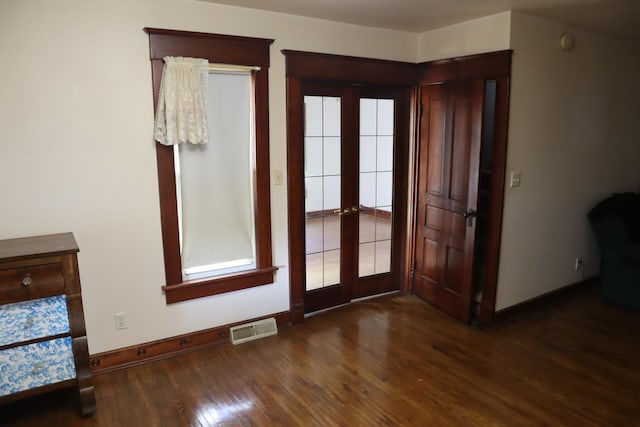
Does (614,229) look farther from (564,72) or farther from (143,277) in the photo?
(143,277)

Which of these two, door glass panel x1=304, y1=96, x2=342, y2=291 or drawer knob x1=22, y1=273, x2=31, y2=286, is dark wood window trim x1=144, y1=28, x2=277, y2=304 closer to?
door glass panel x1=304, y1=96, x2=342, y2=291

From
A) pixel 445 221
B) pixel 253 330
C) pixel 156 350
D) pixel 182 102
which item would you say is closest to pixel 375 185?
pixel 445 221

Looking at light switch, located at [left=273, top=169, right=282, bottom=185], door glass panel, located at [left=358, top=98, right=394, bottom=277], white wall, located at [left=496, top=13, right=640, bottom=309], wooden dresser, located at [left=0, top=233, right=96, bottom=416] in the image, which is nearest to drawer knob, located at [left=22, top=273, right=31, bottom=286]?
wooden dresser, located at [left=0, top=233, right=96, bottom=416]

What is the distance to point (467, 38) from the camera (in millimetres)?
3412

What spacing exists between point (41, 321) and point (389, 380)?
202 centimetres

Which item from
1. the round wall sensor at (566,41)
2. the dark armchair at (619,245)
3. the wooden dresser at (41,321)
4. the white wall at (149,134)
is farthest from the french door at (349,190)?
the dark armchair at (619,245)

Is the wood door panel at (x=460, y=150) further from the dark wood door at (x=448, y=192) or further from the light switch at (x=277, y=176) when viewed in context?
the light switch at (x=277, y=176)

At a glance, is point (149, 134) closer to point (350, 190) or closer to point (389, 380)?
point (350, 190)

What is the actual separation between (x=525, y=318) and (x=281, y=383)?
2.16 metres

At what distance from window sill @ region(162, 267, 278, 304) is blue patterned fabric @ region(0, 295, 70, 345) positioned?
0.70m

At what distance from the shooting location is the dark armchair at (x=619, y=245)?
3.81 meters

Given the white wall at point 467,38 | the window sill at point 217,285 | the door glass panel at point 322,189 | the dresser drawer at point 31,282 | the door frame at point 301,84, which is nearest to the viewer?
the dresser drawer at point 31,282

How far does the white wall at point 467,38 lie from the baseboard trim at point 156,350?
2635 mm

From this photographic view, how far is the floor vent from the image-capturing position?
3.29 meters
